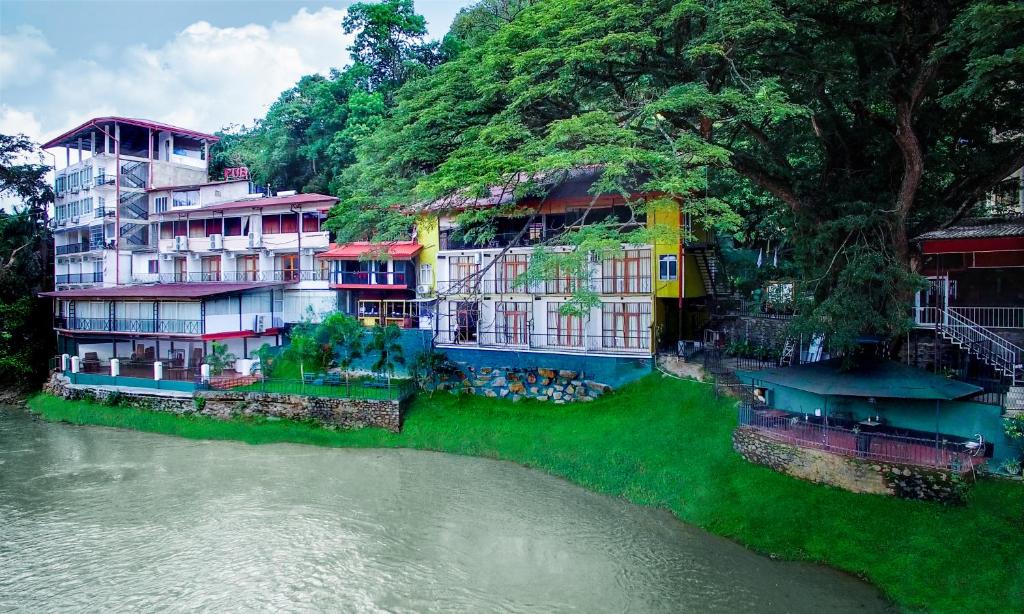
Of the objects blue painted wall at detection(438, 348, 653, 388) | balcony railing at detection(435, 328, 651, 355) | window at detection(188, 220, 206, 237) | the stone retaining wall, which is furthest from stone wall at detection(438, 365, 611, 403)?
window at detection(188, 220, 206, 237)

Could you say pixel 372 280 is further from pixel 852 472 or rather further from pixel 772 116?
pixel 852 472

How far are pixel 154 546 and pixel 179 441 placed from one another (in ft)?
32.6

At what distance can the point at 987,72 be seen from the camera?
13.5 m

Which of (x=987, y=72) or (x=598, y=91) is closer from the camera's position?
(x=987, y=72)

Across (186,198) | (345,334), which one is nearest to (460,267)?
(345,334)

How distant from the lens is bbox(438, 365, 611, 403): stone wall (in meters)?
22.8

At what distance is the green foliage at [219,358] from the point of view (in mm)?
27188

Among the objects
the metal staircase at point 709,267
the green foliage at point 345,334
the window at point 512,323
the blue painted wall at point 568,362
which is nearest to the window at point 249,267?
the green foliage at point 345,334

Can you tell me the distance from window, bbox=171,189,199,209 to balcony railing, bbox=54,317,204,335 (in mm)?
7650

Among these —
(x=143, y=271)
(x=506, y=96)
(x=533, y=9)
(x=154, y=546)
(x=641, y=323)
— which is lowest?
(x=154, y=546)

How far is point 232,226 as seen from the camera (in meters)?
33.3

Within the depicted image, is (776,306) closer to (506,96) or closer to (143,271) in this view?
(506,96)

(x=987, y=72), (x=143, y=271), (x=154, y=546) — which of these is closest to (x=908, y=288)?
(x=987, y=72)

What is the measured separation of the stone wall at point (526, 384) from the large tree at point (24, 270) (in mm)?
23289
